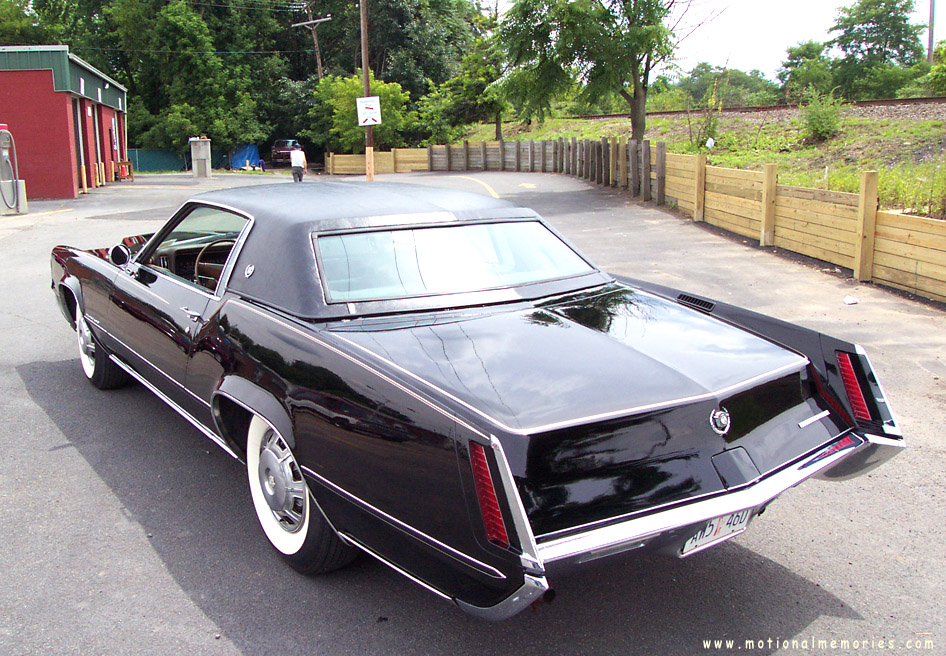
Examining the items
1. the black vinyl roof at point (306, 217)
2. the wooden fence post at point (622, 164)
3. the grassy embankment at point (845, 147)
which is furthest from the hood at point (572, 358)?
the wooden fence post at point (622, 164)

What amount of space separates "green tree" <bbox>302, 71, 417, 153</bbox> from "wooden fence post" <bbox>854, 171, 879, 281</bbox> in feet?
121

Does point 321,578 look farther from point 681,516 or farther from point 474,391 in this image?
point 681,516

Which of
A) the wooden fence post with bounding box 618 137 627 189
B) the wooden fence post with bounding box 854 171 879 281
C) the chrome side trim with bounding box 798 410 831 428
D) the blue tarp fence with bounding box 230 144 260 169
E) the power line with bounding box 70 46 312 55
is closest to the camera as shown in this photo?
the chrome side trim with bounding box 798 410 831 428

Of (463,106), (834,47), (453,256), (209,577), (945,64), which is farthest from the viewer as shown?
(834,47)

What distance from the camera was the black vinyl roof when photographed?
3.51 meters

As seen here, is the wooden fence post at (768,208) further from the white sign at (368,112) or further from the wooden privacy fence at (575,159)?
the white sign at (368,112)

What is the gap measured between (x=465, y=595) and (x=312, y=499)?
2.76 feet

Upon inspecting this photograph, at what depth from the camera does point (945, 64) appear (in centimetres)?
2545

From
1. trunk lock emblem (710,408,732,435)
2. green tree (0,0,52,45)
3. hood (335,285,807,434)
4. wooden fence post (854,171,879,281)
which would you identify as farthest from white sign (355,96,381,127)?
green tree (0,0,52,45)

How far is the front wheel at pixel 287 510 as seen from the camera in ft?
10.3

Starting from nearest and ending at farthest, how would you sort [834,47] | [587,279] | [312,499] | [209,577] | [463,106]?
1. [312,499]
2. [209,577]
3. [587,279]
4. [463,106]
5. [834,47]

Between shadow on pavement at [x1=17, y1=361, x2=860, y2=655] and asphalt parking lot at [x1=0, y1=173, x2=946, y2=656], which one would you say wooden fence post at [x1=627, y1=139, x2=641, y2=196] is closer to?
asphalt parking lot at [x1=0, y1=173, x2=946, y2=656]

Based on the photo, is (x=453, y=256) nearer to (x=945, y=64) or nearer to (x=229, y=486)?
(x=229, y=486)

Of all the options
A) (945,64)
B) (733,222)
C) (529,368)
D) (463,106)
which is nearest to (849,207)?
(733,222)
